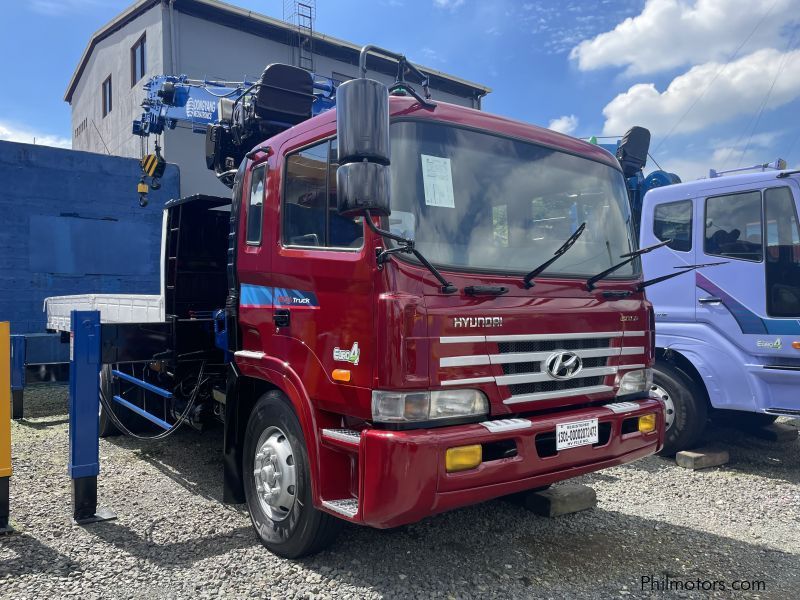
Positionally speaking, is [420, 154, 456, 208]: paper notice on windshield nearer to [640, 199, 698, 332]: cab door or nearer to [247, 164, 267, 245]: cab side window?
[247, 164, 267, 245]: cab side window

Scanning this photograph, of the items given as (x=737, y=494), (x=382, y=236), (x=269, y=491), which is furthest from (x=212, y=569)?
(x=737, y=494)

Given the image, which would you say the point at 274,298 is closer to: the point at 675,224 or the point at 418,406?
the point at 418,406

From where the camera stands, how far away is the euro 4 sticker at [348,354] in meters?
2.92

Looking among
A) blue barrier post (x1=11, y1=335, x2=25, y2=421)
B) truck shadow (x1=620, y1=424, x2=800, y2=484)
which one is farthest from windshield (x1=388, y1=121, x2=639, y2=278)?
blue barrier post (x1=11, y1=335, x2=25, y2=421)

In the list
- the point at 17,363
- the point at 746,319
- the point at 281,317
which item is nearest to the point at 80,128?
the point at 17,363

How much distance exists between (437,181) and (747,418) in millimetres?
4949

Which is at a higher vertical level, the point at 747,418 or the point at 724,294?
the point at 724,294

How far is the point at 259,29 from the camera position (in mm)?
18062

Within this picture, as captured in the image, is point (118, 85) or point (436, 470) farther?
point (118, 85)

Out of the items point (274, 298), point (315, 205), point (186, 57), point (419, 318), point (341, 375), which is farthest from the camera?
point (186, 57)

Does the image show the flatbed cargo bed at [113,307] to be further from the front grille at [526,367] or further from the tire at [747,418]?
the tire at [747,418]

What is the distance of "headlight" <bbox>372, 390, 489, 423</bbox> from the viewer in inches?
109

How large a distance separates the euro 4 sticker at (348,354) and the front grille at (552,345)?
2.29 ft

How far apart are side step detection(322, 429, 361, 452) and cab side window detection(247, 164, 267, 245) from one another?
4.47 ft
